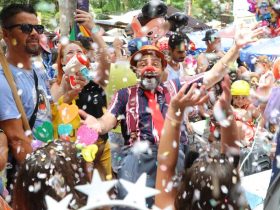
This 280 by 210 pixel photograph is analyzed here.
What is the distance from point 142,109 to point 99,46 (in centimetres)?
80

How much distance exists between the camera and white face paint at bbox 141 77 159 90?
272cm

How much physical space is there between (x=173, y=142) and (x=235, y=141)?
270 mm

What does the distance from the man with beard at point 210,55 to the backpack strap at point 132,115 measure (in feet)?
8.72

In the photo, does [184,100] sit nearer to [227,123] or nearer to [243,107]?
[227,123]

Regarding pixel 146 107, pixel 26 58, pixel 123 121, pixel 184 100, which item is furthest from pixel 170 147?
pixel 26 58

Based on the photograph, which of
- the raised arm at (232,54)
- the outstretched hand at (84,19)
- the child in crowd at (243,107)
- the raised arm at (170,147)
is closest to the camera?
the raised arm at (170,147)

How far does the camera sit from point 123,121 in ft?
9.11

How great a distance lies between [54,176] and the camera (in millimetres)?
1629

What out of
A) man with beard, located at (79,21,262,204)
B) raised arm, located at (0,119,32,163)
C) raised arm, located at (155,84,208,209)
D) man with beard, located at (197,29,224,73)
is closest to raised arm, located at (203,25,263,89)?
man with beard, located at (79,21,262,204)

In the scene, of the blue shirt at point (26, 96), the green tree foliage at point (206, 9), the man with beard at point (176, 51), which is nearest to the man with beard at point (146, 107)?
the blue shirt at point (26, 96)

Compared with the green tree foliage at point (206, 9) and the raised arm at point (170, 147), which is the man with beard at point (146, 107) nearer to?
the raised arm at point (170, 147)

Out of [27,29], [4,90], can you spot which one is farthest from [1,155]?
[27,29]

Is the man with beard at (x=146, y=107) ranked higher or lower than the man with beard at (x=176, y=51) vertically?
higher

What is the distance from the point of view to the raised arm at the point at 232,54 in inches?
102
